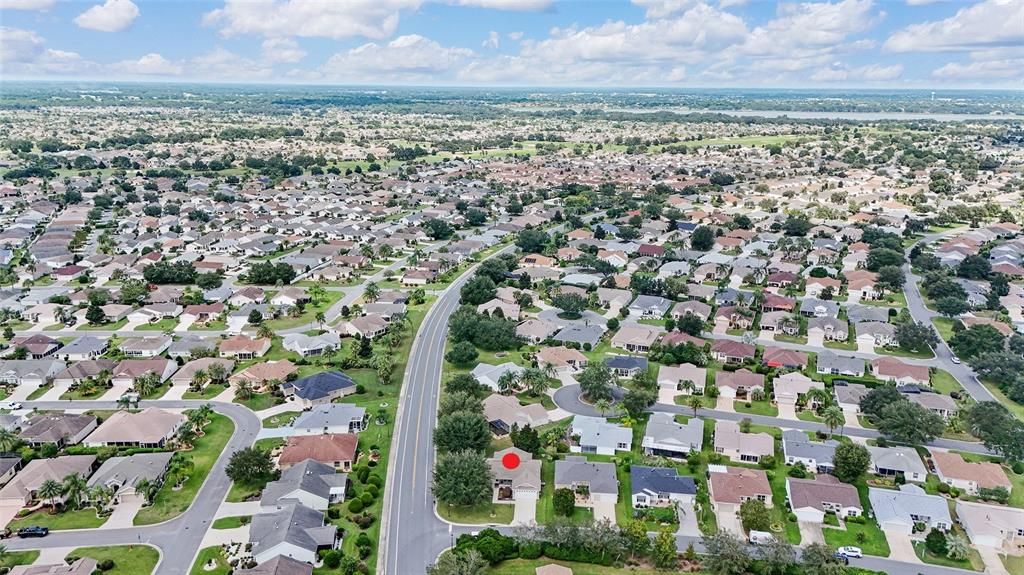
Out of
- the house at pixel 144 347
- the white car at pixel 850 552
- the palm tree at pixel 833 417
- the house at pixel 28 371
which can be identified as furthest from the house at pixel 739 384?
the house at pixel 28 371

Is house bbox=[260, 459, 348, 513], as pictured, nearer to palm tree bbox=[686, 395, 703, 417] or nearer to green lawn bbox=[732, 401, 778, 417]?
palm tree bbox=[686, 395, 703, 417]

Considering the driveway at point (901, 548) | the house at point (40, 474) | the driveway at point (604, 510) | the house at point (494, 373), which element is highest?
the house at point (40, 474)

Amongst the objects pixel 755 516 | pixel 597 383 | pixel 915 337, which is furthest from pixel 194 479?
pixel 915 337

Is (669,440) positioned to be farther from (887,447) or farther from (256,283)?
(256,283)

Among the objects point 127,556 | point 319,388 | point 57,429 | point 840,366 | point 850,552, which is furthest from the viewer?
point 840,366

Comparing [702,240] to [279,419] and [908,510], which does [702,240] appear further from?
[279,419]

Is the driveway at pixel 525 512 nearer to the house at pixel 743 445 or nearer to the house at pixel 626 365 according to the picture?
the house at pixel 743 445
